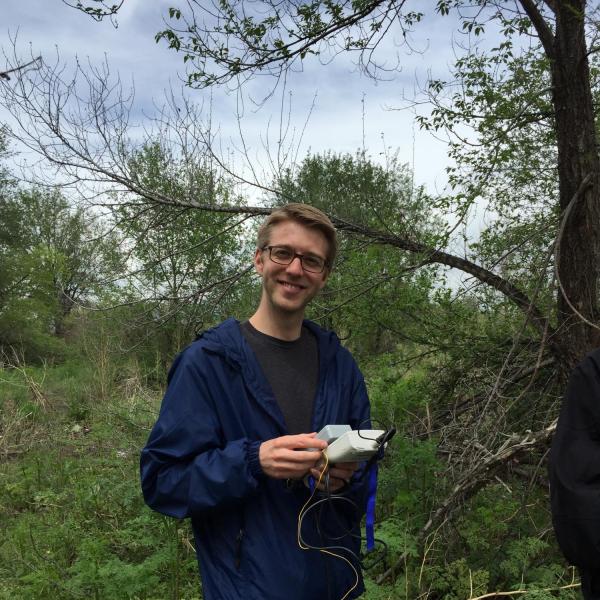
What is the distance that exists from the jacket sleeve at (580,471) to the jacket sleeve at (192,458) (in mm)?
851

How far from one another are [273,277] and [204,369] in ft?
1.24

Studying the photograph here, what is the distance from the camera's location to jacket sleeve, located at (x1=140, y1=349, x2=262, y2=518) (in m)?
1.56

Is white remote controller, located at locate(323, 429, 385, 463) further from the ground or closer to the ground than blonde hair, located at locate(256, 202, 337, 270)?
closer to the ground

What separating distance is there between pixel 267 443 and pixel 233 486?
144mm

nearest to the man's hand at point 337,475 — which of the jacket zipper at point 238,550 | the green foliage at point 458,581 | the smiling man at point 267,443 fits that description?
the smiling man at point 267,443

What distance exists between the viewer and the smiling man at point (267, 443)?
159 centimetres

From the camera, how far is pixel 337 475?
170 centimetres

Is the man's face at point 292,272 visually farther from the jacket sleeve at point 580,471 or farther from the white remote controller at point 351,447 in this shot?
the jacket sleeve at point 580,471

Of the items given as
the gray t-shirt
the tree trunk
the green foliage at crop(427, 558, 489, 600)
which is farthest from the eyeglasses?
the tree trunk

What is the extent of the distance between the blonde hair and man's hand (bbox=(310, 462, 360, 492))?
68 centimetres

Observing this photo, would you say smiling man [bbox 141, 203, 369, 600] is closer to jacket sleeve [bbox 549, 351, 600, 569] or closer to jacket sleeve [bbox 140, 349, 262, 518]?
jacket sleeve [bbox 140, 349, 262, 518]

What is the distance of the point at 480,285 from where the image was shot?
5129 millimetres

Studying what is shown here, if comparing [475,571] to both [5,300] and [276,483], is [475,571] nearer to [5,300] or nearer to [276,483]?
[276,483]

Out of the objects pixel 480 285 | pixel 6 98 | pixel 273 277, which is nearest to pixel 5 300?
pixel 6 98
